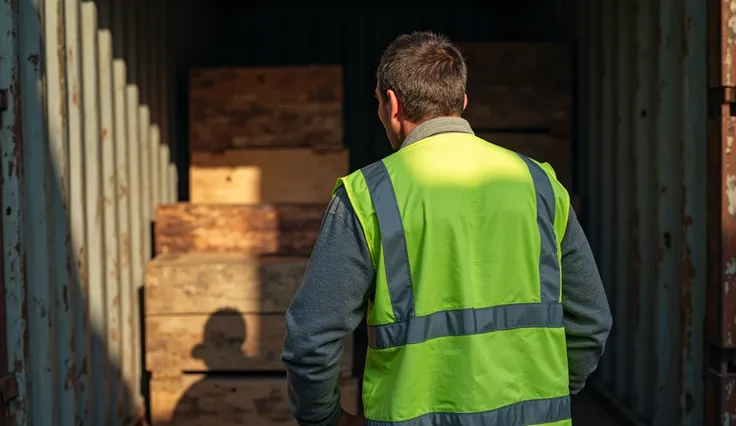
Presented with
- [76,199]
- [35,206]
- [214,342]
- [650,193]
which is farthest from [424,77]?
[214,342]

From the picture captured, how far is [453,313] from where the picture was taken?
1876 millimetres

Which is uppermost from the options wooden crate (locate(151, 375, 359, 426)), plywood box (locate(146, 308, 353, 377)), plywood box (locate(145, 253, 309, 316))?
plywood box (locate(145, 253, 309, 316))

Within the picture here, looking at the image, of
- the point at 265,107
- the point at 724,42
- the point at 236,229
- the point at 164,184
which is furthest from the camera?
the point at 164,184

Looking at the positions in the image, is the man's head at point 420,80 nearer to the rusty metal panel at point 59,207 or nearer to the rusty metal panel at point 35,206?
the rusty metal panel at point 35,206

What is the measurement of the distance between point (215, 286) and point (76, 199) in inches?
35.6

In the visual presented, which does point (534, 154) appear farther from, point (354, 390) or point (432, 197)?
point (432, 197)

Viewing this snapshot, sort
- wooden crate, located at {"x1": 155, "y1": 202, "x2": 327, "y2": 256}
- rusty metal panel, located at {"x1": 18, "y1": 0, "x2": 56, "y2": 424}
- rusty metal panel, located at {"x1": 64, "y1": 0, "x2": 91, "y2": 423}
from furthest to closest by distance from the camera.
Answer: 1. wooden crate, located at {"x1": 155, "y1": 202, "x2": 327, "y2": 256}
2. rusty metal panel, located at {"x1": 64, "y1": 0, "x2": 91, "y2": 423}
3. rusty metal panel, located at {"x1": 18, "y1": 0, "x2": 56, "y2": 424}

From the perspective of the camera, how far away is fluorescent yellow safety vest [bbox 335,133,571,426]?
1846 millimetres

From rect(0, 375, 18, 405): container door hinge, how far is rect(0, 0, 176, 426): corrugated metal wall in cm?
3

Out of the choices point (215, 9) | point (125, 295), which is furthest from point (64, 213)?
point (215, 9)

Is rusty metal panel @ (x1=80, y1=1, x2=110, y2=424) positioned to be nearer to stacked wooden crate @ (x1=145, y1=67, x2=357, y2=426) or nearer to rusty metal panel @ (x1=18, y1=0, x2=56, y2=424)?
stacked wooden crate @ (x1=145, y1=67, x2=357, y2=426)

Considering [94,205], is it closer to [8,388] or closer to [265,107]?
[8,388]

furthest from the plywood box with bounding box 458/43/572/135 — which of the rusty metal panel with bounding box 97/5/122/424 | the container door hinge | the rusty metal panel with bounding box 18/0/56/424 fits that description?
the container door hinge

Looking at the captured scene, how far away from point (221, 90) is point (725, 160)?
112 inches
